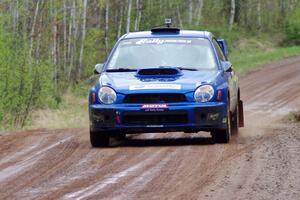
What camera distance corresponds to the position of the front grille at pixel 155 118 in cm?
1149

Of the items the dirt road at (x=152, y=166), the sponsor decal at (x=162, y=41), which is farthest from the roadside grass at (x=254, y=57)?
the dirt road at (x=152, y=166)

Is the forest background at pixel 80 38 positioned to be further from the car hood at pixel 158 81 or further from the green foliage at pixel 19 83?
the car hood at pixel 158 81

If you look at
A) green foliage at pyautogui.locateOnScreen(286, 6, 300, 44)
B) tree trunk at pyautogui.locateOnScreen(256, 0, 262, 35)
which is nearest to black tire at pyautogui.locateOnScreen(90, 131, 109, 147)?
green foliage at pyautogui.locateOnScreen(286, 6, 300, 44)

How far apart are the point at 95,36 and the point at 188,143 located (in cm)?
3388

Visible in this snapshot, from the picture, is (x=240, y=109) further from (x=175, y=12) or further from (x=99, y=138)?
(x=175, y=12)

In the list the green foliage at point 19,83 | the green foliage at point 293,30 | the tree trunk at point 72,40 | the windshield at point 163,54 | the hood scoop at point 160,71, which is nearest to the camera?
the hood scoop at point 160,71

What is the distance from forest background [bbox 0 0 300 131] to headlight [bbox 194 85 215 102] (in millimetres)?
8705

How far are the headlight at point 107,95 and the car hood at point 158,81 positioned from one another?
72mm

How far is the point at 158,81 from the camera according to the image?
1166cm

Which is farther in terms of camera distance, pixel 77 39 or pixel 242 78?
pixel 77 39

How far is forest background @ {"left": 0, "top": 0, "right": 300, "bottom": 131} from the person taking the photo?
25375 millimetres

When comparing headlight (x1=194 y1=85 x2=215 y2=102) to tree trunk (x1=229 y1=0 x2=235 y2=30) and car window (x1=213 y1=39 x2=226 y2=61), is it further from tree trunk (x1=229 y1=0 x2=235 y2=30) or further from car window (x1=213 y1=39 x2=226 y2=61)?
tree trunk (x1=229 y1=0 x2=235 y2=30)

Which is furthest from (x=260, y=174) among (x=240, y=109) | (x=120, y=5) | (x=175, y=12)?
(x=175, y=12)

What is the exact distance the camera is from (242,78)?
31.0m
